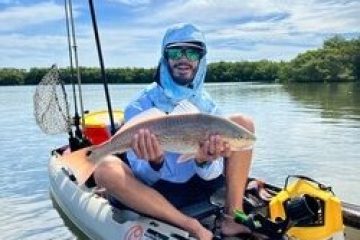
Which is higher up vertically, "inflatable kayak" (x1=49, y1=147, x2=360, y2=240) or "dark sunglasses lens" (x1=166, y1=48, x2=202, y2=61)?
"dark sunglasses lens" (x1=166, y1=48, x2=202, y2=61)

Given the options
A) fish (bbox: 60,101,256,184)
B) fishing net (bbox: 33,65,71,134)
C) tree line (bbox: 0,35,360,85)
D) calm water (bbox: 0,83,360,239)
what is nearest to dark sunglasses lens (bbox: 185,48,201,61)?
fish (bbox: 60,101,256,184)

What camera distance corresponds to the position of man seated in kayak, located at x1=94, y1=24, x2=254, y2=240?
179 inches

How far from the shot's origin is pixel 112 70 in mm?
85250

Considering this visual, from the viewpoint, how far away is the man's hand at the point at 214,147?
3936mm

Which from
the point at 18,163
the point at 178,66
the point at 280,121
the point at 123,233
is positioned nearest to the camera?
the point at 178,66

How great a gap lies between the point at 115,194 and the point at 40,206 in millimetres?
4127

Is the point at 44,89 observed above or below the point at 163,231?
above

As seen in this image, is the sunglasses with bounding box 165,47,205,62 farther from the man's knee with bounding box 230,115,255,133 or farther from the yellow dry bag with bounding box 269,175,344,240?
the yellow dry bag with bounding box 269,175,344,240

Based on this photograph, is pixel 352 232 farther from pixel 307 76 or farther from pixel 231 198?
pixel 307 76

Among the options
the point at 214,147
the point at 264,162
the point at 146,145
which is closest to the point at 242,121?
the point at 214,147

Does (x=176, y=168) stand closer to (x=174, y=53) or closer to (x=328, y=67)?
(x=174, y=53)

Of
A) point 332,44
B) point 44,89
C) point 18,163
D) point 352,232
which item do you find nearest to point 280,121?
point 18,163

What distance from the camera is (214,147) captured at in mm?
3963

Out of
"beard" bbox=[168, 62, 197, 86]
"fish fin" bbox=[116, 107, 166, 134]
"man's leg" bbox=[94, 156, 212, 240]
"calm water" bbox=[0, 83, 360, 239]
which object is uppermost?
"beard" bbox=[168, 62, 197, 86]
